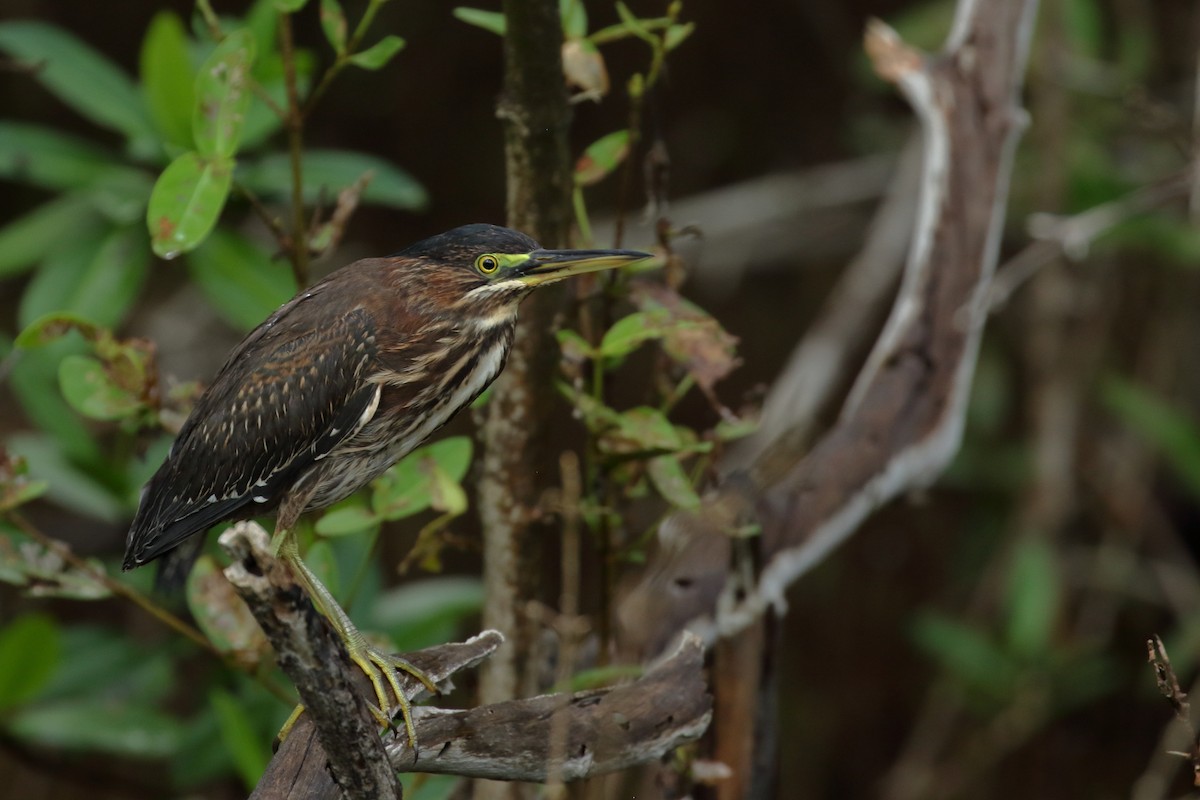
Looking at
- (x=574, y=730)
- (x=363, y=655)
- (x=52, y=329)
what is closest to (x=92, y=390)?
(x=52, y=329)

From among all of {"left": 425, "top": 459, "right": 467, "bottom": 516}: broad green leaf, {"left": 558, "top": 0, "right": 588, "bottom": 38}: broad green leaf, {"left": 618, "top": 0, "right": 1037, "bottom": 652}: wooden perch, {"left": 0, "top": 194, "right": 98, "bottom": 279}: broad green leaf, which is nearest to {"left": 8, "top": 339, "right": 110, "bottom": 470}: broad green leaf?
{"left": 0, "top": 194, "right": 98, "bottom": 279}: broad green leaf

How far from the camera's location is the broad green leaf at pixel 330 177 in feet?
Answer: 12.0

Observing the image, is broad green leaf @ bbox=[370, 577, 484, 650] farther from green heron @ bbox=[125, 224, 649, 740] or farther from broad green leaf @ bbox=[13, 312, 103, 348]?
broad green leaf @ bbox=[13, 312, 103, 348]

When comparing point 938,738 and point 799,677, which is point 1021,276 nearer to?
point 938,738

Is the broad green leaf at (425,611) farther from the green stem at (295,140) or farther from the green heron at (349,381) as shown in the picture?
the green stem at (295,140)

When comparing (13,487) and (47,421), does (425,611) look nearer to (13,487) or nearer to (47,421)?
(47,421)

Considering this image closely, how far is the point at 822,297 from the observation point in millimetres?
6586

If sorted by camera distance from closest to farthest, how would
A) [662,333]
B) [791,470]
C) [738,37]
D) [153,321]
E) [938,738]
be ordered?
[662,333]
[791,470]
[938,738]
[153,321]
[738,37]

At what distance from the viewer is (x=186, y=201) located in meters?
2.51

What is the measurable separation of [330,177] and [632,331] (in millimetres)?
1436

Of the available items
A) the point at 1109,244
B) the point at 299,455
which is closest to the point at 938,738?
the point at 1109,244

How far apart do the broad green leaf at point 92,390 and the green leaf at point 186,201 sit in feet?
1.10

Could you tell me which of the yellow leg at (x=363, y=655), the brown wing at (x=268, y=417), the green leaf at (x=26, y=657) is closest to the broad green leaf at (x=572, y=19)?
the brown wing at (x=268, y=417)

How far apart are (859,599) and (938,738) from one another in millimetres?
1252
